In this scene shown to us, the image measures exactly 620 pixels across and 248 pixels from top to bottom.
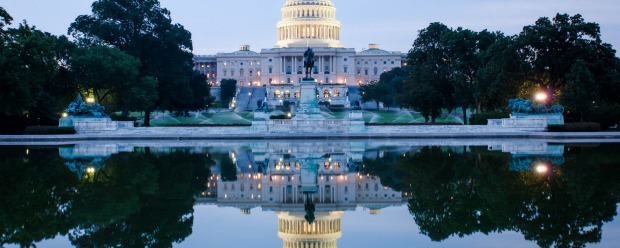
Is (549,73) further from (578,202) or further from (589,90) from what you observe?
(578,202)

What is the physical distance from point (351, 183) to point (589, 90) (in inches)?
1379

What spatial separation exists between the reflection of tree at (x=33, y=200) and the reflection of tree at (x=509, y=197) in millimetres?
5829

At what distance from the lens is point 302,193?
16062 mm

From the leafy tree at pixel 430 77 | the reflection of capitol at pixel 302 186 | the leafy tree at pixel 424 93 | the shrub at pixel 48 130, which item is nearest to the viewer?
the reflection of capitol at pixel 302 186

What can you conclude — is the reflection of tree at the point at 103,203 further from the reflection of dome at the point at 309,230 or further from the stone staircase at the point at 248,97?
the stone staircase at the point at 248,97

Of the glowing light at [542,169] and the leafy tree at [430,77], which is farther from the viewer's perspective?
the leafy tree at [430,77]

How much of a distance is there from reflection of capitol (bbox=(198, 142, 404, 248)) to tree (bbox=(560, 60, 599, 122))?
2758 cm

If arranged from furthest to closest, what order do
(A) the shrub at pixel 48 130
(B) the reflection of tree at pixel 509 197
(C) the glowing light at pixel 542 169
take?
(A) the shrub at pixel 48 130
(C) the glowing light at pixel 542 169
(B) the reflection of tree at pixel 509 197

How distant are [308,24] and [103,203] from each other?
468ft

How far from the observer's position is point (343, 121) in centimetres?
4700

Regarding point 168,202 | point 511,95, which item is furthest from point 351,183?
point 511,95

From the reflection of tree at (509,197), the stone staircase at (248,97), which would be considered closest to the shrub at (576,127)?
the reflection of tree at (509,197)

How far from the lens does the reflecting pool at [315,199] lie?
10.9m

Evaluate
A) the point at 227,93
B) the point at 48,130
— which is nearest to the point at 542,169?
the point at 48,130
